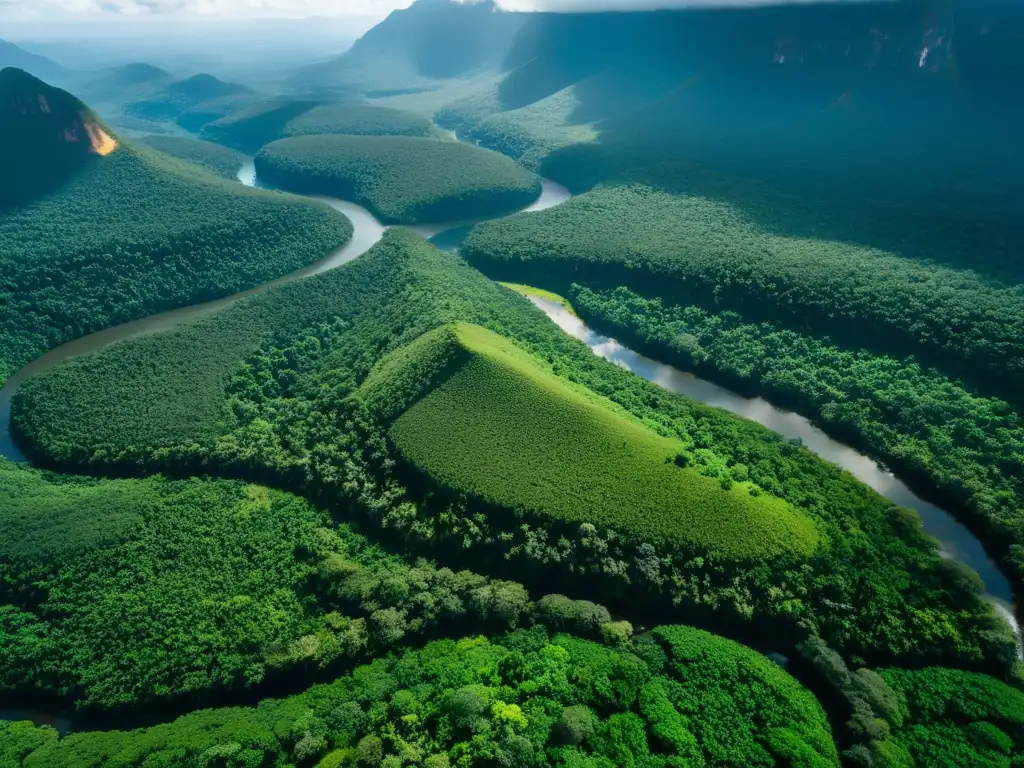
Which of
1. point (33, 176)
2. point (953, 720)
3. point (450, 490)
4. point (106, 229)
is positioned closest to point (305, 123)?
point (33, 176)

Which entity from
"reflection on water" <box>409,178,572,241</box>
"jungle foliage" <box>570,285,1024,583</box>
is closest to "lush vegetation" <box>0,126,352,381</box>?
"reflection on water" <box>409,178,572,241</box>

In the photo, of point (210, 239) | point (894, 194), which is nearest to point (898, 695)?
point (894, 194)

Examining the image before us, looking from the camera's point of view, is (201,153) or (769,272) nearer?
(769,272)

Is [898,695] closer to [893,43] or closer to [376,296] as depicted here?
[376,296]

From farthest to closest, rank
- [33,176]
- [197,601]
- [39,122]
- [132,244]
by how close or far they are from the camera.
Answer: [39,122] < [33,176] < [132,244] < [197,601]

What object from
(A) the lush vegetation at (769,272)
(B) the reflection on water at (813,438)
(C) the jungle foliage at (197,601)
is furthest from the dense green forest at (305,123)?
(C) the jungle foliage at (197,601)

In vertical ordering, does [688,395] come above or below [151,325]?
below

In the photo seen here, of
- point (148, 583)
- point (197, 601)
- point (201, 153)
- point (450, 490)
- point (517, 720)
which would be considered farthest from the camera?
point (201, 153)

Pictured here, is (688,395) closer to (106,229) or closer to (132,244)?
(132,244)
